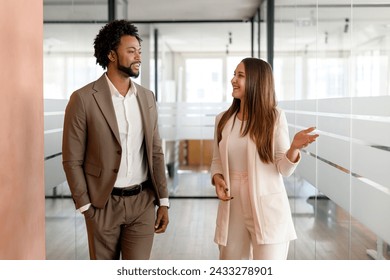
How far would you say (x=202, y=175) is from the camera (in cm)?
830

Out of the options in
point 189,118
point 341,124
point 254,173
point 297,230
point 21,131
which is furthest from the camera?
point 189,118

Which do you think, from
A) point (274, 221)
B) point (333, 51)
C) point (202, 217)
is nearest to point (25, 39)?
point (274, 221)

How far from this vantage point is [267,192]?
2330 millimetres

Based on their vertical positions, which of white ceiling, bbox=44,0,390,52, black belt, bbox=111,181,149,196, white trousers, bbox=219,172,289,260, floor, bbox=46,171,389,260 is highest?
white ceiling, bbox=44,0,390,52

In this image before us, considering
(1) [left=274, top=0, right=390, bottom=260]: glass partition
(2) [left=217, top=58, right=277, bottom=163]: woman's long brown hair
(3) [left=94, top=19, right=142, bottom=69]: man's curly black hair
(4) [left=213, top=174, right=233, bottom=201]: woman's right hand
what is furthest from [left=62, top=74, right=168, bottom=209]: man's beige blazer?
(1) [left=274, top=0, right=390, bottom=260]: glass partition

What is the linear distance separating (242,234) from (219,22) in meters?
6.20

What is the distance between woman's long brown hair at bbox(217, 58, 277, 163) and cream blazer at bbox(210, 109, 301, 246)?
0.03m

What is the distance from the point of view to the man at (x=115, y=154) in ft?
7.64

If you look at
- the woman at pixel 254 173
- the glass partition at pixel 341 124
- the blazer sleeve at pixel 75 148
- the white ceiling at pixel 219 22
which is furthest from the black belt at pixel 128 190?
the white ceiling at pixel 219 22

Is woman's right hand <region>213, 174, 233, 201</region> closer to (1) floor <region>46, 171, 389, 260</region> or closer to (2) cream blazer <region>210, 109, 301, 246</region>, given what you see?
(2) cream blazer <region>210, 109, 301, 246</region>

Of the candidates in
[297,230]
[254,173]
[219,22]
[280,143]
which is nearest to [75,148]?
[254,173]

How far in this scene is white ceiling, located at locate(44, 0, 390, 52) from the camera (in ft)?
9.93

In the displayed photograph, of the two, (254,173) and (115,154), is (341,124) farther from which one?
(115,154)

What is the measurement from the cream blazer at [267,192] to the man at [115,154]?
12.4 inches
